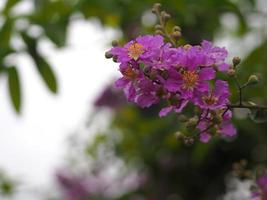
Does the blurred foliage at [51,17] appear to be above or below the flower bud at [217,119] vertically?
above

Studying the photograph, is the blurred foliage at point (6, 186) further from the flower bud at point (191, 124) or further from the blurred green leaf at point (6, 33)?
the flower bud at point (191, 124)

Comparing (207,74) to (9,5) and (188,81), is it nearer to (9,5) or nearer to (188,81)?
(188,81)

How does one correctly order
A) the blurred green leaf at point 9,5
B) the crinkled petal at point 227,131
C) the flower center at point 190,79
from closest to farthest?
1. the flower center at point 190,79
2. the crinkled petal at point 227,131
3. the blurred green leaf at point 9,5

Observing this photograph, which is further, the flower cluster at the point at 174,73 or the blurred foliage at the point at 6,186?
the blurred foliage at the point at 6,186

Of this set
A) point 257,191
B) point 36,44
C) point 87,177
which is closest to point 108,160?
point 87,177

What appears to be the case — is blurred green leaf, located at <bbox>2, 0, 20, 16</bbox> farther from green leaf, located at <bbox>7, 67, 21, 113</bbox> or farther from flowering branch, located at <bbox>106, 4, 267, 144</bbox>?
flowering branch, located at <bbox>106, 4, 267, 144</bbox>

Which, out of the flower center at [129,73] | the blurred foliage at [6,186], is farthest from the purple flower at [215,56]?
the blurred foliage at [6,186]
